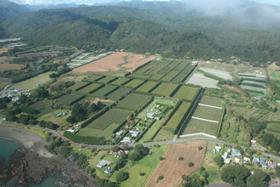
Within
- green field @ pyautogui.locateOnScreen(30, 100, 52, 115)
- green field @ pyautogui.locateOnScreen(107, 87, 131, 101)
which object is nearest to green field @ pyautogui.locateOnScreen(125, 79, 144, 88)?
green field @ pyautogui.locateOnScreen(107, 87, 131, 101)

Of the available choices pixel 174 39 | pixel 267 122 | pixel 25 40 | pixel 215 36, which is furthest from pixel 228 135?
pixel 25 40

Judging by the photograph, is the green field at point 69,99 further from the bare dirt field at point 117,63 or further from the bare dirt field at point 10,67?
the bare dirt field at point 10,67

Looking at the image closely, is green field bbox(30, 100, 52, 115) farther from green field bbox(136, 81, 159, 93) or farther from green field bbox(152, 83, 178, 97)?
green field bbox(152, 83, 178, 97)

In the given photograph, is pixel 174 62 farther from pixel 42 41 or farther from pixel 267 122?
pixel 42 41

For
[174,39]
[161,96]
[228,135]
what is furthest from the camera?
[174,39]

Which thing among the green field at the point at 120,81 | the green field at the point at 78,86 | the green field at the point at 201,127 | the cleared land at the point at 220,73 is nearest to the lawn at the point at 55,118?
the green field at the point at 78,86

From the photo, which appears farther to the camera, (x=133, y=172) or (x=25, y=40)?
(x=25, y=40)

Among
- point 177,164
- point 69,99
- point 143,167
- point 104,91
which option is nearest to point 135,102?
point 104,91

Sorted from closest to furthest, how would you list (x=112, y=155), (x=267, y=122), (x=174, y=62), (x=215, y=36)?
(x=112, y=155), (x=267, y=122), (x=174, y=62), (x=215, y=36)
